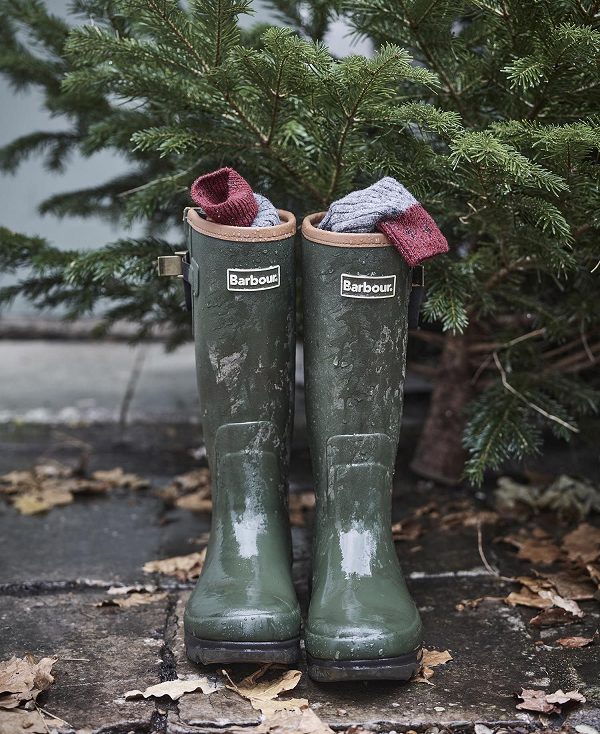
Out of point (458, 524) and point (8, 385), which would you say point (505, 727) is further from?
point (8, 385)

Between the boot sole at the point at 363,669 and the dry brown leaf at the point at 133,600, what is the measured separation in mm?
472

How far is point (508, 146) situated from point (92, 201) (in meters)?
1.71

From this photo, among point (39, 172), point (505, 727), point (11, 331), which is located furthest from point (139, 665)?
point (39, 172)

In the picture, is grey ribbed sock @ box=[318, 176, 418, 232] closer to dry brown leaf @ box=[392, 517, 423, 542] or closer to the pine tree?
the pine tree

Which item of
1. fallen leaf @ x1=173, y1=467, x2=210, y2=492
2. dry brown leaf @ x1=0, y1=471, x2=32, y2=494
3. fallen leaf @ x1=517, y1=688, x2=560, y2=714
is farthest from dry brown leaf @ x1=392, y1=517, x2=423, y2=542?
dry brown leaf @ x1=0, y1=471, x2=32, y2=494

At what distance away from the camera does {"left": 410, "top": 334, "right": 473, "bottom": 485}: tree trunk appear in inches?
95.6

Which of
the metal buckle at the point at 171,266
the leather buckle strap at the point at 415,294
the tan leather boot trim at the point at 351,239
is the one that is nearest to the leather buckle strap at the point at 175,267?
the metal buckle at the point at 171,266

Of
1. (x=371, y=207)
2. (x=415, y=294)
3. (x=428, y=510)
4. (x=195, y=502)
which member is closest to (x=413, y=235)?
(x=371, y=207)

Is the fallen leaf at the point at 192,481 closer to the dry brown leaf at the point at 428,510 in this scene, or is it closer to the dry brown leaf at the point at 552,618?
the dry brown leaf at the point at 428,510

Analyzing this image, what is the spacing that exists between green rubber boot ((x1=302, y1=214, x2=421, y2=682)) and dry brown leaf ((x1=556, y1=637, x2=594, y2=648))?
0.99ft

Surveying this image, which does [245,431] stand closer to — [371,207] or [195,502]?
[371,207]

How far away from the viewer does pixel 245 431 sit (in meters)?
1.65

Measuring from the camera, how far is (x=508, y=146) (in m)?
1.48

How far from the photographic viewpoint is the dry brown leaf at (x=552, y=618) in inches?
67.5
